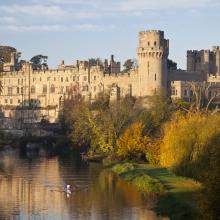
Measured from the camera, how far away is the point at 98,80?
100375mm

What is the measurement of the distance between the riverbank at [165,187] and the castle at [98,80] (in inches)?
1244

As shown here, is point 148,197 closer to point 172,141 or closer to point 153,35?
point 172,141

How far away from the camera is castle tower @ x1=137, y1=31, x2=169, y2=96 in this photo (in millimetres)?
87438

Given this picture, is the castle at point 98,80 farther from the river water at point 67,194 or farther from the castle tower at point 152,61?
the river water at point 67,194

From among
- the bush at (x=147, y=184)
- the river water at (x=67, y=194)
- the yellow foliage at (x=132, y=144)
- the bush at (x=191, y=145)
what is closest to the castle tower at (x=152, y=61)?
the yellow foliage at (x=132, y=144)

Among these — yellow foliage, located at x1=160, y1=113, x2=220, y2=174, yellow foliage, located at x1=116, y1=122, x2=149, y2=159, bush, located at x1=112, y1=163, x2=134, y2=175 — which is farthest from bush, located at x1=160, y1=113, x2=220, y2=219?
yellow foliage, located at x1=116, y1=122, x2=149, y2=159

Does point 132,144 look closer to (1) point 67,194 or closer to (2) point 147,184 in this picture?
(2) point 147,184

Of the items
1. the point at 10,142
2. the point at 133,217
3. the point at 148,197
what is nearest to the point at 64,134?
the point at 10,142

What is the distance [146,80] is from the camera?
88.1 m

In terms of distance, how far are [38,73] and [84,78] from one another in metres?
9.92

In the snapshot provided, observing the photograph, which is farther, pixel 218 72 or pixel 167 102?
pixel 218 72

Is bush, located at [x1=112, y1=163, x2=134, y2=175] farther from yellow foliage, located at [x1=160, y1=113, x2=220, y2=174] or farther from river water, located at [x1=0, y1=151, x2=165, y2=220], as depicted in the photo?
yellow foliage, located at [x1=160, y1=113, x2=220, y2=174]

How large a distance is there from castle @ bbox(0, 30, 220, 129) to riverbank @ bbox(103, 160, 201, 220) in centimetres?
3159

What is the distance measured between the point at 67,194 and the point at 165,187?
5479 mm
